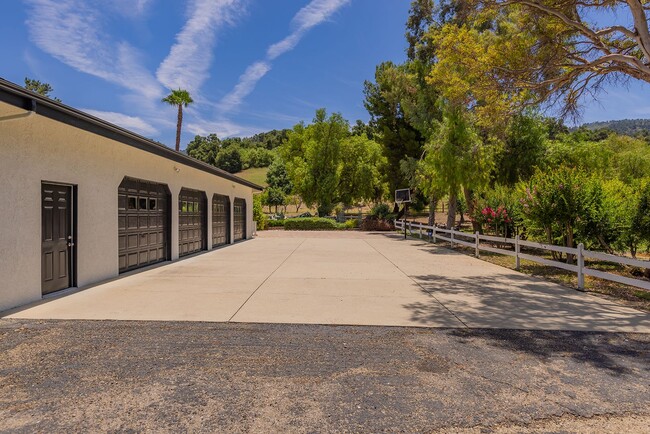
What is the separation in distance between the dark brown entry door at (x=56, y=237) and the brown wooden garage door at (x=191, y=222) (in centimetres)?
548

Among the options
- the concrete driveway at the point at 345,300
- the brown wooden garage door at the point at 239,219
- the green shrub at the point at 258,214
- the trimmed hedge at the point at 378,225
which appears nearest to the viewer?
the concrete driveway at the point at 345,300

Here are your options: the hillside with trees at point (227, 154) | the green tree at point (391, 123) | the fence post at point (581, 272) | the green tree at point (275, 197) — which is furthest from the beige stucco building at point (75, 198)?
the hillside with trees at point (227, 154)

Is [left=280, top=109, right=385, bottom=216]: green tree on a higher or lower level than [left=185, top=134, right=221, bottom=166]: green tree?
lower

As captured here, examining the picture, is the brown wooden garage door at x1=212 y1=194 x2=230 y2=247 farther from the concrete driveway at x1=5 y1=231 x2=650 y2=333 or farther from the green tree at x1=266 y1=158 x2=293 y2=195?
the green tree at x1=266 y1=158 x2=293 y2=195

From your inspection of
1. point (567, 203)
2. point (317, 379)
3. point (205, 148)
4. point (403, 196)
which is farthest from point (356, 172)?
point (205, 148)

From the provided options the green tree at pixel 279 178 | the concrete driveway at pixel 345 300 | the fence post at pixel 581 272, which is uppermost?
the green tree at pixel 279 178

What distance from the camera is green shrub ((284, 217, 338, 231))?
35281 millimetres

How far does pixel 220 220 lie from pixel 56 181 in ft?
37.1

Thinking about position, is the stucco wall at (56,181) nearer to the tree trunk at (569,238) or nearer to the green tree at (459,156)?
the tree trunk at (569,238)

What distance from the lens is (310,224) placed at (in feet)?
116

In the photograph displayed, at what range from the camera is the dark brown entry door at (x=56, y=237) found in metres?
7.13

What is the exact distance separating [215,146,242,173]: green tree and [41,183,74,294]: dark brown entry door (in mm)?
87561

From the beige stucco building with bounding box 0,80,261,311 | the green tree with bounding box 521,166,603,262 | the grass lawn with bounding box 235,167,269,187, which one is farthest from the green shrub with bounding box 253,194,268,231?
the grass lawn with bounding box 235,167,269,187

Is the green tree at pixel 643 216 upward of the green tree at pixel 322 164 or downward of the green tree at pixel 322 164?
downward
